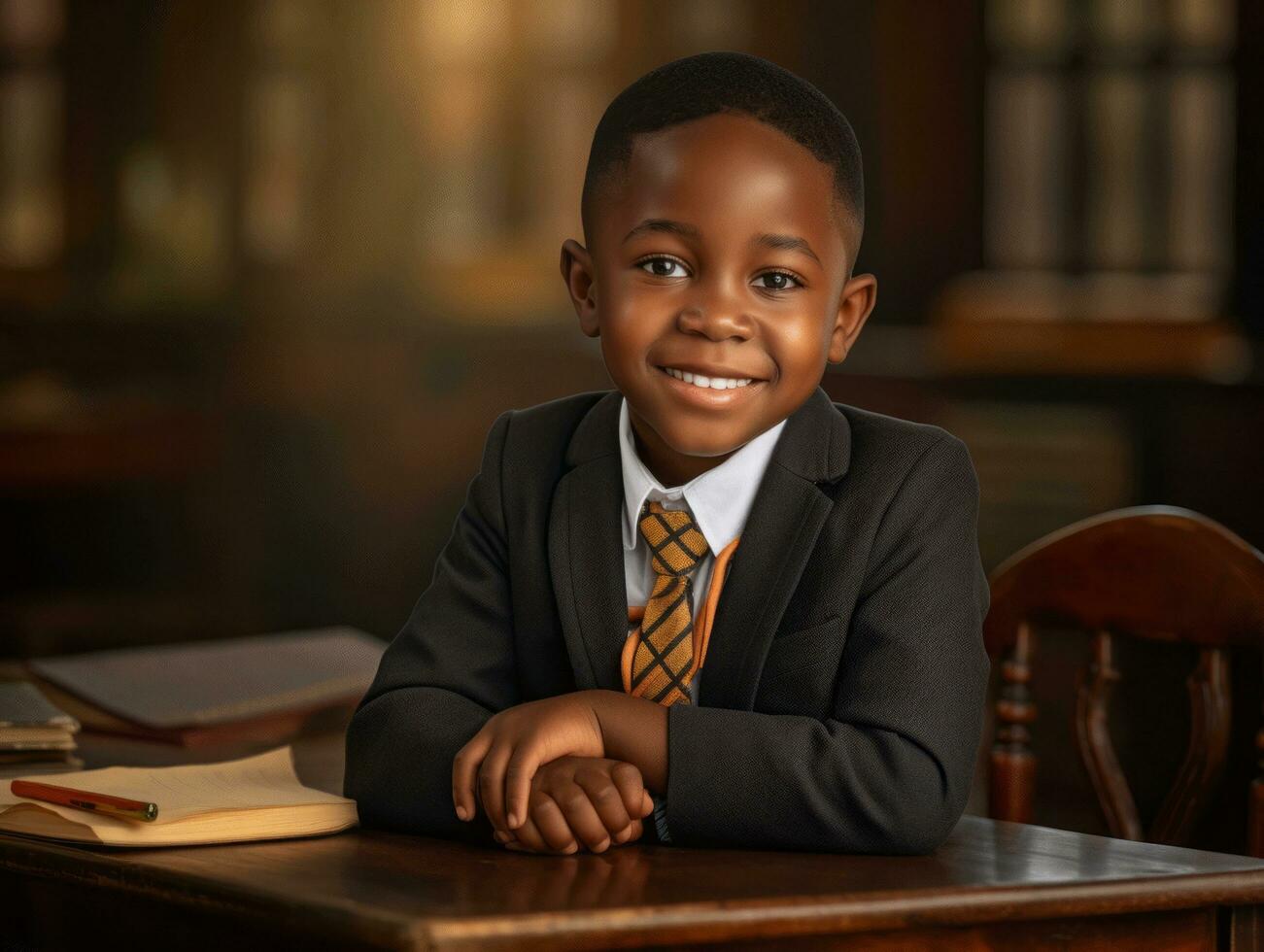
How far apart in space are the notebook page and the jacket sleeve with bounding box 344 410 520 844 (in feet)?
0.15

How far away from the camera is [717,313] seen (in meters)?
1.10

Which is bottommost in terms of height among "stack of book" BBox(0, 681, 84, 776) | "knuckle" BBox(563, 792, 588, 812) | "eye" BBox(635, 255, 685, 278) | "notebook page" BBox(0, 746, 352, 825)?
"stack of book" BBox(0, 681, 84, 776)

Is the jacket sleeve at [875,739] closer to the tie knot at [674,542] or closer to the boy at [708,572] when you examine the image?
the boy at [708,572]

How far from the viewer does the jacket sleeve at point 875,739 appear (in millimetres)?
1063

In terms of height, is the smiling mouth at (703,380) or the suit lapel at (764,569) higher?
the smiling mouth at (703,380)

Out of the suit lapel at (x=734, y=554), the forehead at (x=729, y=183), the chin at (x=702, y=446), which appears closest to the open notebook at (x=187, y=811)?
the suit lapel at (x=734, y=554)

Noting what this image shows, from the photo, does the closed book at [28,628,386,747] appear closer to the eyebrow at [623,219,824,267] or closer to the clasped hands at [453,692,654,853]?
the clasped hands at [453,692,654,853]

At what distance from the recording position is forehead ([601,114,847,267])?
3.58 ft

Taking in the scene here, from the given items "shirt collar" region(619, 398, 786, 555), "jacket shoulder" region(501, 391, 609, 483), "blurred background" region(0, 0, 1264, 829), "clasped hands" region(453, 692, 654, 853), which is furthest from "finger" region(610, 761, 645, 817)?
"blurred background" region(0, 0, 1264, 829)

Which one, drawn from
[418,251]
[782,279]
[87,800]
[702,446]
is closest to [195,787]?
[87,800]

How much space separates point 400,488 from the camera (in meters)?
7.05

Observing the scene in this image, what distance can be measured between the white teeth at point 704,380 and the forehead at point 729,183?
0.10 meters

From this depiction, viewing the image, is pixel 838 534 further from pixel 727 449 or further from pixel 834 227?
pixel 834 227

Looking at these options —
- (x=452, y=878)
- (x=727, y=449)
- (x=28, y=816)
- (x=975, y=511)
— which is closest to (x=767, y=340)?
(x=727, y=449)
